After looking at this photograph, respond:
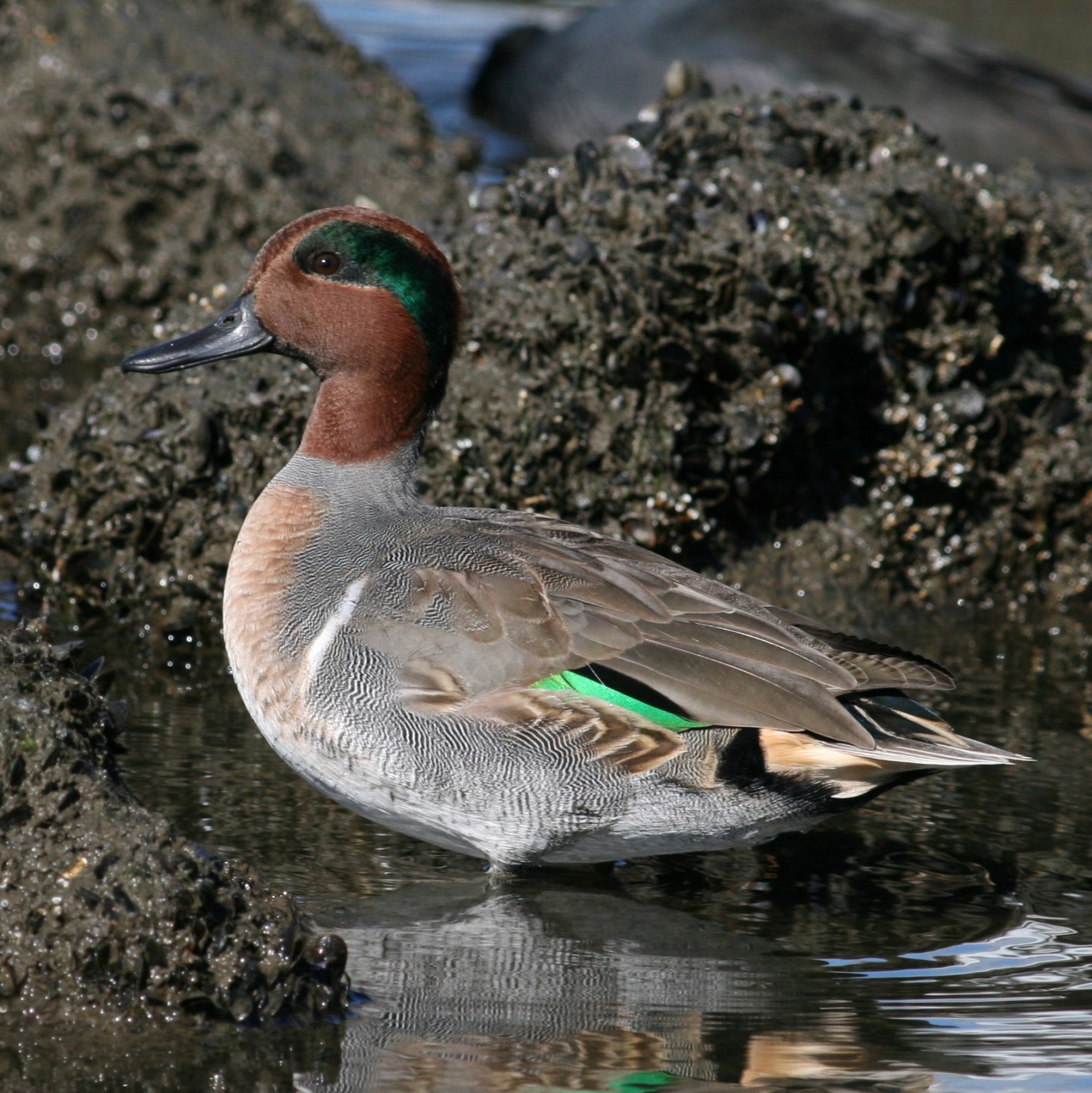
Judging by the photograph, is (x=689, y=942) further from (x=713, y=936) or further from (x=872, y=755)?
(x=872, y=755)

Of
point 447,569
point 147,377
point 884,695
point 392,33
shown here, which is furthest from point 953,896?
point 392,33

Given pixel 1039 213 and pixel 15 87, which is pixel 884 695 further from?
pixel 15 87

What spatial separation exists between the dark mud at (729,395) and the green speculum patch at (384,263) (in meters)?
1.46

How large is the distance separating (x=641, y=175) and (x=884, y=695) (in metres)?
3.02

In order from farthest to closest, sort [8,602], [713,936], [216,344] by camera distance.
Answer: [8,602]
[216,344]
[713,936]

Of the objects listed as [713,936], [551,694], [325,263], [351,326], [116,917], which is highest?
[325,263]

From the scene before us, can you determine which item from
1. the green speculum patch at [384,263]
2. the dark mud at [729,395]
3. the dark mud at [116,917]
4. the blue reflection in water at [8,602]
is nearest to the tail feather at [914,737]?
the dark mud at [116,917]

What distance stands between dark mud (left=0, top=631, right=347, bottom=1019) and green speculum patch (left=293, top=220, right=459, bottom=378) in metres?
1.64

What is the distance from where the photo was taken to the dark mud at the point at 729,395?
6367 mm

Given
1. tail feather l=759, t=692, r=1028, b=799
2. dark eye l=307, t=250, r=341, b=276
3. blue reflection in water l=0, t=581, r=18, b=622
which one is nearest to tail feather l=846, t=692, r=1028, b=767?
tail feather l=759, t=692, r=1028, b=799

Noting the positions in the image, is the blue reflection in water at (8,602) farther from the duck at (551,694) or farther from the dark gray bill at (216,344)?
the duck at (551,694)

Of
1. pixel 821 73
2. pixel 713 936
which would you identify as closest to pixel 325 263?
pixel 713 936

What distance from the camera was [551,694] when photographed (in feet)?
14.0

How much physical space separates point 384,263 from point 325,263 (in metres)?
0.17
